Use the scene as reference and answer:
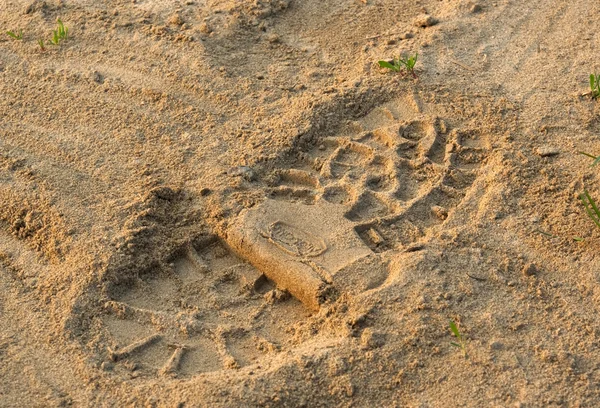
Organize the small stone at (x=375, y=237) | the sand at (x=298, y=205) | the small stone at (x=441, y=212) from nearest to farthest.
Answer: the sand at (x=298, y=205) < the small stone at (x=375, y=237) < the small stone at (x=441, y=212)

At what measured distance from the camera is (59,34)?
3973mm

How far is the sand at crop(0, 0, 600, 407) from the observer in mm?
2455

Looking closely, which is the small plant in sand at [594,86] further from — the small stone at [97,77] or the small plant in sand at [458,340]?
the small stone at [97,77]

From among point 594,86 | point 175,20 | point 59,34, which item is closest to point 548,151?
point 594,86

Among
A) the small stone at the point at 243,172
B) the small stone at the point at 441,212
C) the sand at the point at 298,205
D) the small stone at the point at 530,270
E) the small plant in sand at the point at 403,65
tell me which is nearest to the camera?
the sand at the point at 298,205

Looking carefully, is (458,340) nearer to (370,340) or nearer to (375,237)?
(370,340)

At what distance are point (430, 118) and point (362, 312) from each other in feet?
3.65

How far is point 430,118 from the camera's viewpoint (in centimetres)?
339

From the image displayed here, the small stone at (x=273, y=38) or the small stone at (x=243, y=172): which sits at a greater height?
the small stone at (x=273, y=38)

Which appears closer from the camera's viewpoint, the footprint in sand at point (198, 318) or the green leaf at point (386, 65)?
the footprint in sand at point (198, 318)

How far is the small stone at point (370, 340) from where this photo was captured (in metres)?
2.48

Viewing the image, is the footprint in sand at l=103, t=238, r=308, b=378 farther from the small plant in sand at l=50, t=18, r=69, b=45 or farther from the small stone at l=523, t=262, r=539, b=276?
the small plant in sand at l=50, t=18, r=69, b=45

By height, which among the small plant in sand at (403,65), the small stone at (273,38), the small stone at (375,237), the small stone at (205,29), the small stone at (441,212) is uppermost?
the small stone at (205,29)

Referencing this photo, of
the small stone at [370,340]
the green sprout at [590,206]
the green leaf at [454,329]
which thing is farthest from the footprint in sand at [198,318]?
the green sprout at [590,206]
